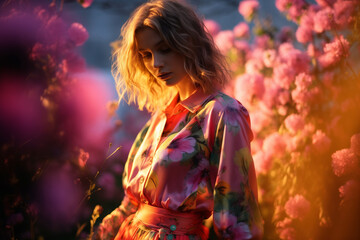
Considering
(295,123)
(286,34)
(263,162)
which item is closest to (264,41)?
(286,34)

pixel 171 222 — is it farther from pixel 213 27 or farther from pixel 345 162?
pixel 213 27

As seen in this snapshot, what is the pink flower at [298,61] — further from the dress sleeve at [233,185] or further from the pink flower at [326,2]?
the dress sleeve at [233,185]

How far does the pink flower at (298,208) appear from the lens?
1.67m

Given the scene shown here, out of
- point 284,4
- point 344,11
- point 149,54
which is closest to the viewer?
point 149,54

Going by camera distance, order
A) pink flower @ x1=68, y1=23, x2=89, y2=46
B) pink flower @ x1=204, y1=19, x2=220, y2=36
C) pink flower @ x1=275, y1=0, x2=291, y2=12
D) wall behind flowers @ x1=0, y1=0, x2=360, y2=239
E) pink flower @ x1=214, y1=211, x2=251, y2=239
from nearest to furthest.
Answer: pink flower @ x1=214, y1=211, x2=251, y2=239 → wall behind flowers @ x1=0, y1=0, x2=360, y2=239 → pink flower @ x1=68, y1=23, x2=89, y2=46 → pink flower @ x1=275, y1=0, x2=291, y2=12 → pink flower @ x1=204, y1=19, x2=220, y2=36

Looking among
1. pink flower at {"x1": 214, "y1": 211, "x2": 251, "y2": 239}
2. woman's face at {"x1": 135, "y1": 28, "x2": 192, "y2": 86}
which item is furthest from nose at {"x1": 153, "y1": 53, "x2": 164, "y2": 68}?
pink flower at {"x1": 214, "y1": 211, "x2": 251, "y2": 239}

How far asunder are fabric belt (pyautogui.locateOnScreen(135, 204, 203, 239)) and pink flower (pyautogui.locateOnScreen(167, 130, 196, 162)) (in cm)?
17

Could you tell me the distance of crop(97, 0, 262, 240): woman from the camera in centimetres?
112

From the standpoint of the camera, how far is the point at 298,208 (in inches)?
65.6

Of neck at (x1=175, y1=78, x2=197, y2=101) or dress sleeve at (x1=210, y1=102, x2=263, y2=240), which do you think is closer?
dress sleeve at (x1=210, y1=102, x2=263, y2=240)

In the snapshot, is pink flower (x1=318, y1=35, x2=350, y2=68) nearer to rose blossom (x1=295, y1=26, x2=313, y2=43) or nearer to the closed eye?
rose blossom (x1=295, y1=26, x2=313, y2=43)

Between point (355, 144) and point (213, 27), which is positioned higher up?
point (213, 27)

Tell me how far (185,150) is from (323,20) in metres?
0.95

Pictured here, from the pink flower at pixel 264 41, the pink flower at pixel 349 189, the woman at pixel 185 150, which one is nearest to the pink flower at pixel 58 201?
the woman at pixel 185 150
